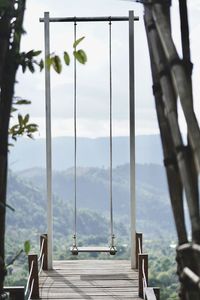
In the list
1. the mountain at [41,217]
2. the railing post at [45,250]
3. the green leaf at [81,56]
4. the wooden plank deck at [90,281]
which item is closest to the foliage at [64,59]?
the green leaf at [81,56]

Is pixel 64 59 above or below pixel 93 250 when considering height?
above

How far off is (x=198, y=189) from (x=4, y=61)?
37 cm

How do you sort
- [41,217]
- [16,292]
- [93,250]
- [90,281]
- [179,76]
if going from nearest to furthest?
1. [179,76]
2. [16,292]
3. [90,281]
4. [93,250]
5. [41,217]

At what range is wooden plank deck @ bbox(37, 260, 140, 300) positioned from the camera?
402 centimetres

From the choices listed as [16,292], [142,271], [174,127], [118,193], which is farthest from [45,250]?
[118,193]

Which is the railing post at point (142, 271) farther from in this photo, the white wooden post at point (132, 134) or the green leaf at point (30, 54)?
the green leaf at point (30, 54)

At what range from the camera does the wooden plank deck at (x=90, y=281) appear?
158 inches

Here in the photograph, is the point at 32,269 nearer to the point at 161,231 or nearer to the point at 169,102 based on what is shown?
the point at 169,102

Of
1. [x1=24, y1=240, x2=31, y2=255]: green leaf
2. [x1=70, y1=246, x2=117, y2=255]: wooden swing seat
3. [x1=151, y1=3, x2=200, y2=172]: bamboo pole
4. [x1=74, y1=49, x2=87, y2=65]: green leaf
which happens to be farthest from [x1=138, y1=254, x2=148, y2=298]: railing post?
[x1=151, y1=3, x2=200, y2=172]: bamboo pole

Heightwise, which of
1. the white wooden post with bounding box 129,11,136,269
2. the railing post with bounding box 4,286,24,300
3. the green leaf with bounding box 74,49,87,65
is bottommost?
the railing post with bounding box 4,286,24,300

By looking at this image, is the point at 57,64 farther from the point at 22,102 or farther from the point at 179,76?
the point at 179,76

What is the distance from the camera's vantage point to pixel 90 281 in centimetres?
440

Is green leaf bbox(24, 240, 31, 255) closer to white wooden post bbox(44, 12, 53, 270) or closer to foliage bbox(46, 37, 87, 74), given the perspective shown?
foliage bbox(46, 37, 87, 74)

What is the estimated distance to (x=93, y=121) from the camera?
2536 cm
